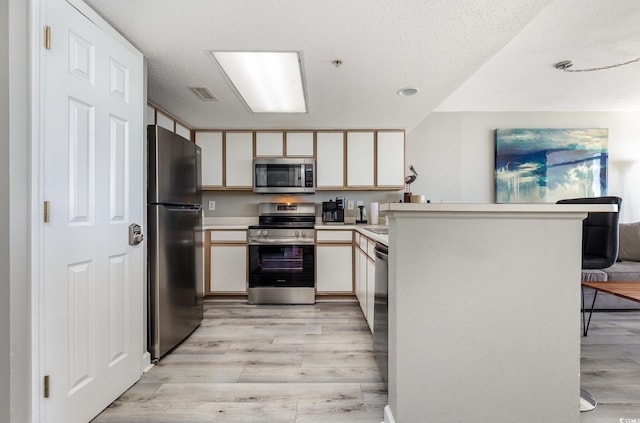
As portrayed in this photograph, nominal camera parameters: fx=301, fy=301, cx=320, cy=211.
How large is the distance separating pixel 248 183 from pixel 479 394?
316 cm

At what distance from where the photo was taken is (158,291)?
205 cm

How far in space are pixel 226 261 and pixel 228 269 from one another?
0.31 feet

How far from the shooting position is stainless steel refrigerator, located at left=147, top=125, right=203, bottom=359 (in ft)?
6.68

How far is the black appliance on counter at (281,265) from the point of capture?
3400mm

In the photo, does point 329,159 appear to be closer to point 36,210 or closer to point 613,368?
point 36,210

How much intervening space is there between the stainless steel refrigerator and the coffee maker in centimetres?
→ 173

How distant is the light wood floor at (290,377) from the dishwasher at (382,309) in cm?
20

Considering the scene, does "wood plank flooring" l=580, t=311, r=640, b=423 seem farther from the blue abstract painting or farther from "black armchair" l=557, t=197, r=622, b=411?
the blue abstract painting

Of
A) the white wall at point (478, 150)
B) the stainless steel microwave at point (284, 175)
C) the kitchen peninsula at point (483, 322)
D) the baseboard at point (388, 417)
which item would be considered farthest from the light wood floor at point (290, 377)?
the white wall at point (478, 150)

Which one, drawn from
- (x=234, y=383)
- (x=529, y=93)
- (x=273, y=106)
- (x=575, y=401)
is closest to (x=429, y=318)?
(x=575, y=401)

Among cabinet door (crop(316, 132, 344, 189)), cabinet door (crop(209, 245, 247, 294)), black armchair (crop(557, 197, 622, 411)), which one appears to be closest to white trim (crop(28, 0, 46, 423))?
cabinet door (crop(209, 245, 247, 294))

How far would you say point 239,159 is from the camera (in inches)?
148

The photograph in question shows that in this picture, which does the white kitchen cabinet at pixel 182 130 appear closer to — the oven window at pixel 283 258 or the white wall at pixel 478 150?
the oven window at pixel 283 258

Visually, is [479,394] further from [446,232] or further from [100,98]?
[100,98]
